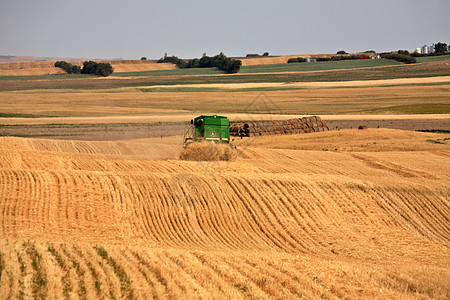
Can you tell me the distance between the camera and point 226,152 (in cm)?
3006

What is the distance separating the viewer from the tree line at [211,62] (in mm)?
125375

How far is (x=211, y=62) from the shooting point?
141875 mm

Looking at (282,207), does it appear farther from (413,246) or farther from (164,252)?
(164,252)

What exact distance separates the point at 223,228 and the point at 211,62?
125 m

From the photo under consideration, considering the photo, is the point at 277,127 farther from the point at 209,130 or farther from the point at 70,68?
the point at 70,68

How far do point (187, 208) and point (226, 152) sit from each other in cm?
977

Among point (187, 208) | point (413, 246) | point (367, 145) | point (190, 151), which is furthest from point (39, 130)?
point (413, 246)

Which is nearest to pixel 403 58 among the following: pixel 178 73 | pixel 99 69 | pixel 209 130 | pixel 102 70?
pixel 178 73

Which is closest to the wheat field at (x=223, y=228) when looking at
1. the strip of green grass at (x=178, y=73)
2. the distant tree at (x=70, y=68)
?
the strip of green grass at (x=178, y=73)

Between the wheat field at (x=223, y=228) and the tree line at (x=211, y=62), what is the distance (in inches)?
3721

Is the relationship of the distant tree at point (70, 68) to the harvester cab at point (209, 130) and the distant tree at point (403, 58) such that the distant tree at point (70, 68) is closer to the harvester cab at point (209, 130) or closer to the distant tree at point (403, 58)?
the distant tree at point (403, 58)

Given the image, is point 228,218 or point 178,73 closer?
point 228,218

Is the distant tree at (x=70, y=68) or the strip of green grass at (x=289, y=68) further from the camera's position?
the distant tree at (x=70, y=68)

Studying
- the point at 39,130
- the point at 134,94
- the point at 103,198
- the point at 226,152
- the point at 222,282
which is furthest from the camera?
the point at 134,94
